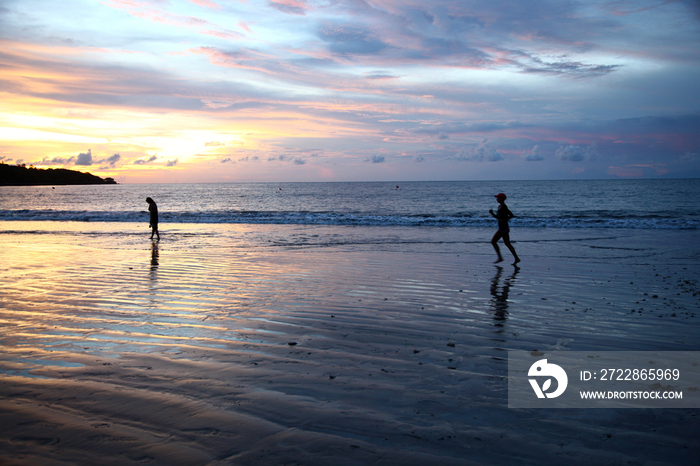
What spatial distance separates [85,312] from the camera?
6133 millimetres

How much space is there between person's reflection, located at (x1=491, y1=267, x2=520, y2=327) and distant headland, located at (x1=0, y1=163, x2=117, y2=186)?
201 metres

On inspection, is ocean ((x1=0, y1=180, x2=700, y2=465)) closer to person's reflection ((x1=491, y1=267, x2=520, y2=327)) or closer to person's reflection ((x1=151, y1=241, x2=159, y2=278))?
person's reflection ((x1=491, y1=267, x2=520, y2=327))

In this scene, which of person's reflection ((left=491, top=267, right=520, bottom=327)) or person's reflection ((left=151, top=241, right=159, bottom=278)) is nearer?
person's reflection ((left=491, top=267, right=520, bottom=327))

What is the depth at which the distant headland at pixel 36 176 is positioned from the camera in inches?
6216

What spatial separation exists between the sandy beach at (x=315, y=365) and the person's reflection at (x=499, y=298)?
6cm

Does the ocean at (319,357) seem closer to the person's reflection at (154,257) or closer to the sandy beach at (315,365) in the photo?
the sandy beach at (315,365)
